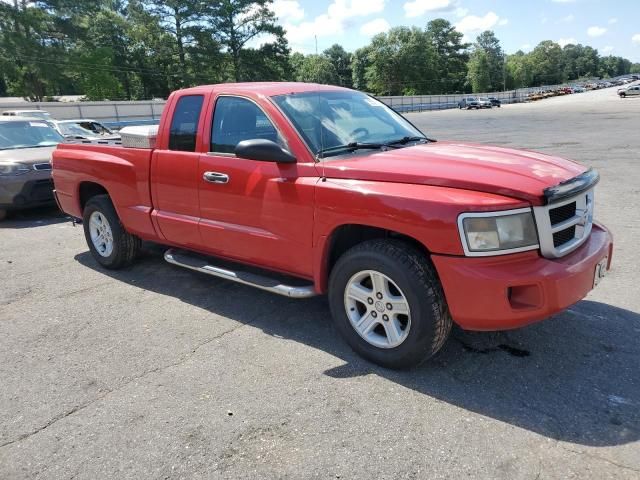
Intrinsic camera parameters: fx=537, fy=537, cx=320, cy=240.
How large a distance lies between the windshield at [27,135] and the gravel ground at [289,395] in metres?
6.05

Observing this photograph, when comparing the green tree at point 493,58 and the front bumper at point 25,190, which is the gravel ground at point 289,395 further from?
the green tree at point 493,58

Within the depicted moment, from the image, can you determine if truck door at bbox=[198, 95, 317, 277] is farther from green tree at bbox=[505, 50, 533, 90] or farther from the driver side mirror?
green tree at bbox=[505, 50, 533, 90]

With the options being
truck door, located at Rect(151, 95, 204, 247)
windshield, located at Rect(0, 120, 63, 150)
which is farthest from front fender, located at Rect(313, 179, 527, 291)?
windshield, located at Rect(0, 120, 63, 150)

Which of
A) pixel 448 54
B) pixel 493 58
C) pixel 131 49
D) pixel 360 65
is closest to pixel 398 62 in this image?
pixel 360 65

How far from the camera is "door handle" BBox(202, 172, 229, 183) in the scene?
437cm

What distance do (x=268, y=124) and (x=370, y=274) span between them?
1517 mm

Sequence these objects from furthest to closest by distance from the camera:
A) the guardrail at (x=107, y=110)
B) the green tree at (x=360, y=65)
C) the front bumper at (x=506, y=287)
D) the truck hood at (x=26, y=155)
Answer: the green tree at (x=360, y=65) → the guardrail at (x=107, y=110) → the truck hood at (x=26, y=155) → the front bumper at (x=506, y=287)

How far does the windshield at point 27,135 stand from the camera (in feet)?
33.0

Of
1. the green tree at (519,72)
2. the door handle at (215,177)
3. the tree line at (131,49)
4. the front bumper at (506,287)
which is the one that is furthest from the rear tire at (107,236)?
the green tree at (519,72)

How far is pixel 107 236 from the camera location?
596 cm

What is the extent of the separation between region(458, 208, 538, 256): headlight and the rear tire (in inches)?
156

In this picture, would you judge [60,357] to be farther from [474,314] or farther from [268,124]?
[474,314]

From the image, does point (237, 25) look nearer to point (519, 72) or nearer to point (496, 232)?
point (496, 232)

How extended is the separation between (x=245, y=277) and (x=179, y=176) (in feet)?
3.81
